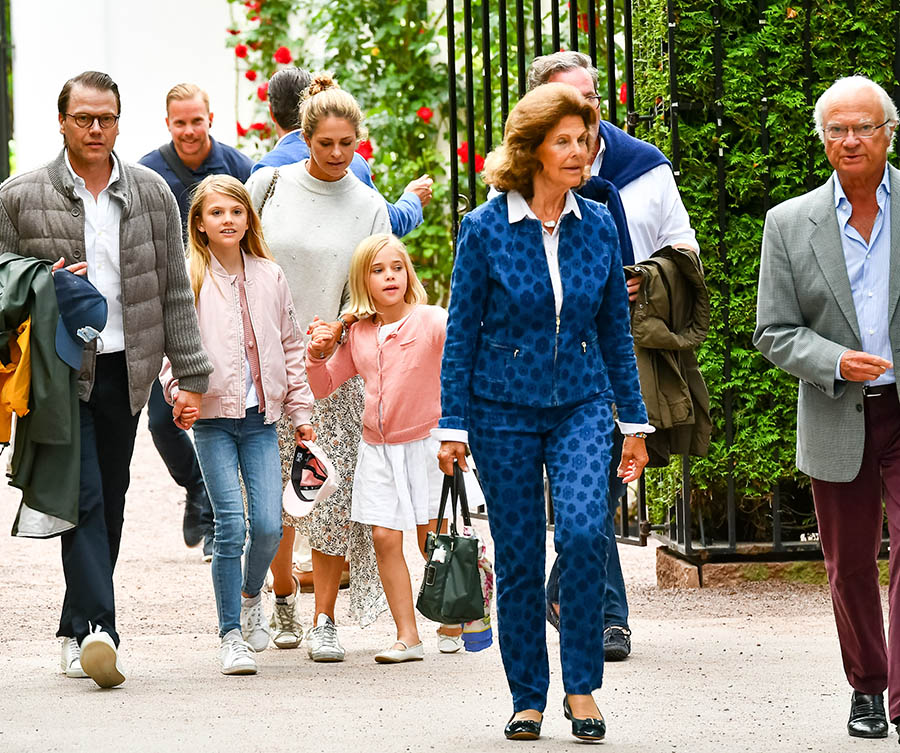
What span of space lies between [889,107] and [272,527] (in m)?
2.55

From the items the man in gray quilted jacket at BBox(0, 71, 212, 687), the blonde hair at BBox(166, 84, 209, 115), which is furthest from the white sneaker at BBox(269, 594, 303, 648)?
the blonde hair at BBox(166, 84, 209, 115)

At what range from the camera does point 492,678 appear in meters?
5.55

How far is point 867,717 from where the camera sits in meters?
4.64

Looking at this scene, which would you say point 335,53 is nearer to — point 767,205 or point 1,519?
point 1,519

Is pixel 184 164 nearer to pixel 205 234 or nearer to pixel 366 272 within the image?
pixel 205 234

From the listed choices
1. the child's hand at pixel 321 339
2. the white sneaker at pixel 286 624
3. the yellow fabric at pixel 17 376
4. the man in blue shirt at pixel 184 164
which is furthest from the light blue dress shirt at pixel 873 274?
the man in blue shirt at pixel 184 164

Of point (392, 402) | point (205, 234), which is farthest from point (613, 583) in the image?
point (205, 234)

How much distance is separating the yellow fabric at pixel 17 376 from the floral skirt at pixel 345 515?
1.15 meters

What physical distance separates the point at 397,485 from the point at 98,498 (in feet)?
3.51

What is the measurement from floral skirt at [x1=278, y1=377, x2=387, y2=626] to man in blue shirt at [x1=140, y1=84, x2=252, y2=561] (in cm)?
164

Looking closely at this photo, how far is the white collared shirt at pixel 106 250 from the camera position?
216 inches

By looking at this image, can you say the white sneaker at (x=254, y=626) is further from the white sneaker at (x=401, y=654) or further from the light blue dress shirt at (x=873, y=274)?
the light blue dress shirt at (x=873, y=274)

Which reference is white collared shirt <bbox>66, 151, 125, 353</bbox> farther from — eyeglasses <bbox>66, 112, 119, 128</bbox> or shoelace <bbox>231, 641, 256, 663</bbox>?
shoelace <bbox>231, 641, 256, 663</bbox>

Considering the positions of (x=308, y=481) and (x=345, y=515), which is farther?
(x=345, y=515)
